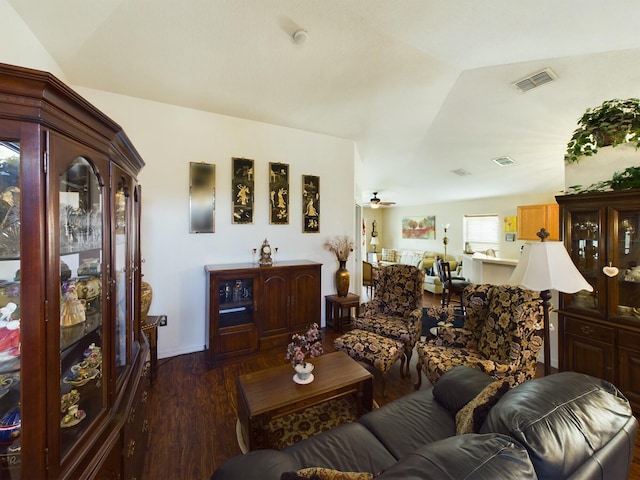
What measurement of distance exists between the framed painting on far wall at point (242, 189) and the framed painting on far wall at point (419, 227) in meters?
6.79

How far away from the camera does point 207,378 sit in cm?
272

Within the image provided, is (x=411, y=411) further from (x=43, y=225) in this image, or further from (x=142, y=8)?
(x=142, y=8)

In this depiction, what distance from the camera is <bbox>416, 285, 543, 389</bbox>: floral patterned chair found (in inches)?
80.0

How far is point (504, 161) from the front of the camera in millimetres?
5012

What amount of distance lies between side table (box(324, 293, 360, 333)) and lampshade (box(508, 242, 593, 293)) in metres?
2.34

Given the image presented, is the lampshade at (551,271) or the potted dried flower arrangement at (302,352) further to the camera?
the potted dried flower arrangement at (302,352)

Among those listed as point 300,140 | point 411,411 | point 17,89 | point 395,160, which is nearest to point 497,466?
point 411,411

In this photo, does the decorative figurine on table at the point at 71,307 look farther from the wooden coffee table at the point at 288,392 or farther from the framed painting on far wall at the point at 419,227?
the framed painting on far wall at the point at 419,227

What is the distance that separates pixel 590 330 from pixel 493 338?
89cm

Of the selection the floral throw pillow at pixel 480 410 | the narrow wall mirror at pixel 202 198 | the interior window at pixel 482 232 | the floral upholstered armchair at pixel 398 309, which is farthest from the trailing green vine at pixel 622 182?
the interior window at pixel 482 232

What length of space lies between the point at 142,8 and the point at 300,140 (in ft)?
7.32

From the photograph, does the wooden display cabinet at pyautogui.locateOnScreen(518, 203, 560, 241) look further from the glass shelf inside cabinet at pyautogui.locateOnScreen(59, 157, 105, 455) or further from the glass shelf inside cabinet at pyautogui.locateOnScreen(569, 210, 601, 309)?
the glass shelf inside cabinet at pyautogui.locateOnScreen(59, 157, 105, 455)

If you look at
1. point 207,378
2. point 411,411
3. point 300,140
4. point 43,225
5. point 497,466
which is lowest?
point 207,378

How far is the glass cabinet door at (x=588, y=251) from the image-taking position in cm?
228
